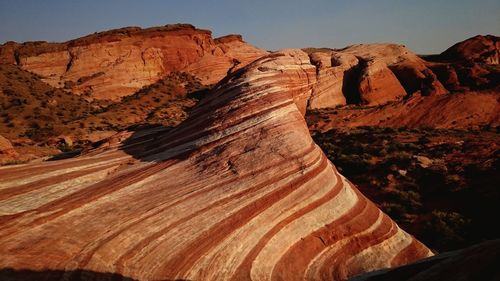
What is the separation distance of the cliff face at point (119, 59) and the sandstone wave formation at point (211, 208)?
48.9 meters

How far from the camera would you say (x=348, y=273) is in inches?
294

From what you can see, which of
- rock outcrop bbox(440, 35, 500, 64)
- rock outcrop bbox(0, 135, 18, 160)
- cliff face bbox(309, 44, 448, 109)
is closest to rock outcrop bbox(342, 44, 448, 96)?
cliff face bbox(309, 44, 448, 109)

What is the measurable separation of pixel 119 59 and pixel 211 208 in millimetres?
60983

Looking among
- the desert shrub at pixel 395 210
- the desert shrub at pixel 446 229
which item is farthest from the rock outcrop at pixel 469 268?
the desert shrub at pixel 395 210

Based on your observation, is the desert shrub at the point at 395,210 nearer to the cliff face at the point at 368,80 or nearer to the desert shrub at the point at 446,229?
the desert shrub at the point at 446,229

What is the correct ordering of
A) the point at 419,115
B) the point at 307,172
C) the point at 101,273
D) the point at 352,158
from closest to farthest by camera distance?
the point at 101,273
the point at 307,172
the point at 352,158
the point at 419,115

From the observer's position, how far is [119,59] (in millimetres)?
63812

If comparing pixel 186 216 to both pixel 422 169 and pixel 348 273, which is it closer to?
pixel 348 273

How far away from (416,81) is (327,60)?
1050cm

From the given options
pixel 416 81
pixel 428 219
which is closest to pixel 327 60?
pixel 416 81

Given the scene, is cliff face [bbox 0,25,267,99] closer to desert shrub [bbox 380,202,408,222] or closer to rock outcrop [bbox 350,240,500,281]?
desert shrub [bbox 380,202,408,222]

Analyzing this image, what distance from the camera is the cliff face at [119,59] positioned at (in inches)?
2365

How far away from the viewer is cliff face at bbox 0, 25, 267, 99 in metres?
60.1

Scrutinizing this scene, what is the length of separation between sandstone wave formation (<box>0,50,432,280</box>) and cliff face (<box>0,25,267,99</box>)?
48902 millimetres
